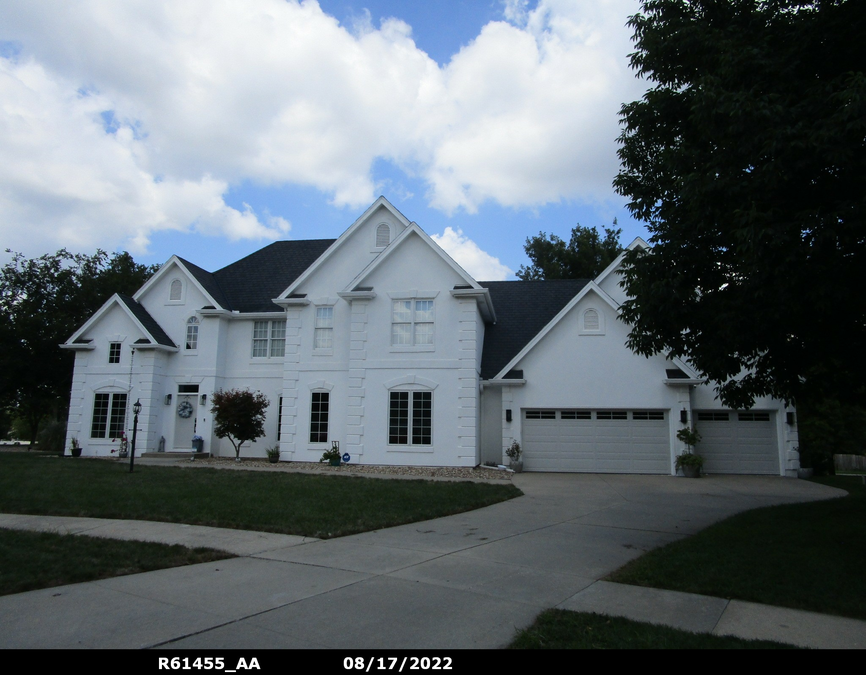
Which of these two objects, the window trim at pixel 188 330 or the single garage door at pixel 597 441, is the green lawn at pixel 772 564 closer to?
the single garage door at pixel 597 441

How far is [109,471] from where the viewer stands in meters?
17.3

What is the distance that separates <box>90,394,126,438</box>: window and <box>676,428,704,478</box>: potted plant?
2077 centimetres

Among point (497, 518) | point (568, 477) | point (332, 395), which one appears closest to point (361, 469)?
point (332, 395)

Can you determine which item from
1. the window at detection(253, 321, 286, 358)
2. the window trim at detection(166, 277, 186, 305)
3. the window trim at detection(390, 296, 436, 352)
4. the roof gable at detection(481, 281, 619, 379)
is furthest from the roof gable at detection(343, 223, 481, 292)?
the window trim at detection(166, 277, 186, 305)

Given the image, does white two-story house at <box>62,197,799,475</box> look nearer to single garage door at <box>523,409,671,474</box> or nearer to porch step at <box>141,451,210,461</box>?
single garage door at <box>523,409,671,474</box>

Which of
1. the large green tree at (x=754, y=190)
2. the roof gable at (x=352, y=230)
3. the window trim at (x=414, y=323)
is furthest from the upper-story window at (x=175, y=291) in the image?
the large green tree at (x=754, y=190)

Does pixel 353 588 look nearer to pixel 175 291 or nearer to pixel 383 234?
pixel 383 234

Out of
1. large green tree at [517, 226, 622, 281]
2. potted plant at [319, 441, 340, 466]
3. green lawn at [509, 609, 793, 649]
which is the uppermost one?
large green tree at [517, 226, 622, 281]

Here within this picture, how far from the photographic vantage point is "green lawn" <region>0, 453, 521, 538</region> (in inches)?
401

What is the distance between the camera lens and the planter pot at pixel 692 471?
1942 centimetres

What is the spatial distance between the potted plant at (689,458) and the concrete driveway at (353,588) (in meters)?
8.29

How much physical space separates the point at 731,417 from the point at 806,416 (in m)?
19.6

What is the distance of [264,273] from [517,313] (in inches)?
440

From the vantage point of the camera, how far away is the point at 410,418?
20.8 m
